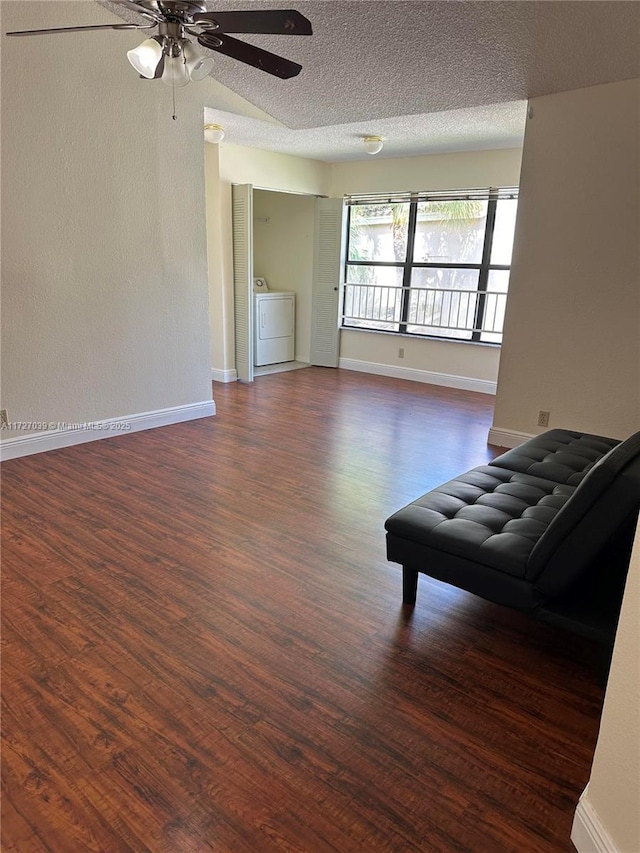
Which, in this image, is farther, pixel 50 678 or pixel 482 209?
pixel 482 209

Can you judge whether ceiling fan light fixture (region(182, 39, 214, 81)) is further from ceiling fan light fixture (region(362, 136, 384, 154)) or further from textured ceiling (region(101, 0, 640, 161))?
ceiling fan light fixture (region(362, 136, 384, 154))

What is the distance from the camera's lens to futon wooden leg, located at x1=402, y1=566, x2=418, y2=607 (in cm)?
223

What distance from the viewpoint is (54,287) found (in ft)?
12.2

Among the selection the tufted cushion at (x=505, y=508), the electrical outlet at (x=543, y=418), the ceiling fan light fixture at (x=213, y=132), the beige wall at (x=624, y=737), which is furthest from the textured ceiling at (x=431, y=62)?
the beige wall at (x=624, y=737)

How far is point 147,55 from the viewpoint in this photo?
234 cm

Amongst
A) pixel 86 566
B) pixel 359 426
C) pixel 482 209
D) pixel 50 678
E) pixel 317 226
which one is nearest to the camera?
pixel 50 678

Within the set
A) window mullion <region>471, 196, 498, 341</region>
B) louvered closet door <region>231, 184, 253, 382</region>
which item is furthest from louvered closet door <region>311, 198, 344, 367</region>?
window mullion <region>471, 196, 498, 341</region>

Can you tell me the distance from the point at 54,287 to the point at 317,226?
12.8 feet

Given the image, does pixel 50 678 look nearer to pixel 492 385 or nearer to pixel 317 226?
pixel 492 385

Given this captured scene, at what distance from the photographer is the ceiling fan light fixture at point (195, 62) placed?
236 centimetres

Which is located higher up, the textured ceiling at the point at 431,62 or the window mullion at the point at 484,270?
the textured ceiling at the point at 431,62

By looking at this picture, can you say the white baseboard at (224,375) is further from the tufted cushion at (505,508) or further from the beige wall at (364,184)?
the tufted cushion at (505,508)

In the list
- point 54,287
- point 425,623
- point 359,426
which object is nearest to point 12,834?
point 425,623

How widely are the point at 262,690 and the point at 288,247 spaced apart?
20.8 feet
